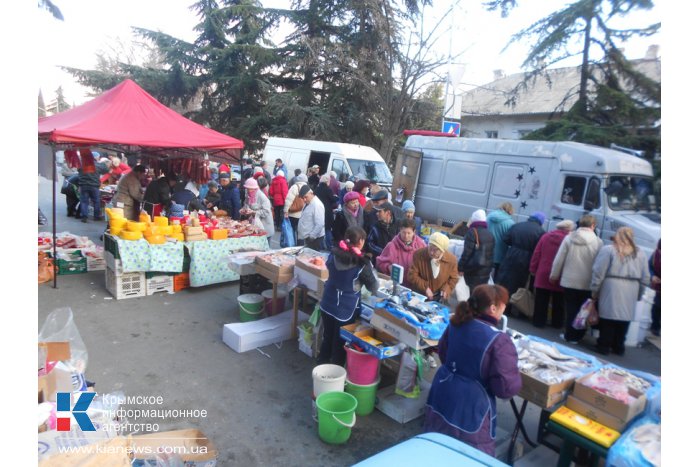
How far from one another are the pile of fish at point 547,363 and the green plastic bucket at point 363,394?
138 cm

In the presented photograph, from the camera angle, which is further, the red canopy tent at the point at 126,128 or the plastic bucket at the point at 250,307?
the red canopy tent at the point at 126,128

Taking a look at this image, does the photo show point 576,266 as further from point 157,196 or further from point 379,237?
point 157,196

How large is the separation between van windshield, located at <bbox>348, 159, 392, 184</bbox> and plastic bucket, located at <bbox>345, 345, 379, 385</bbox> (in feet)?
30.6

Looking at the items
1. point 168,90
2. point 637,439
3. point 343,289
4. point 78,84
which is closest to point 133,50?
point 78,84

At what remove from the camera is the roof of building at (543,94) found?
7.40 m

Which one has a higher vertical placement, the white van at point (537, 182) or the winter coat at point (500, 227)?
the white van at point (537, 182)

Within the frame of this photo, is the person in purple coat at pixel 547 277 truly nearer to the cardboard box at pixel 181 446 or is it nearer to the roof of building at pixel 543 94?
the roof of building at pixel 543 94

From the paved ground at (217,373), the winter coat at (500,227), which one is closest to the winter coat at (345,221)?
the paved ground at (217,373)

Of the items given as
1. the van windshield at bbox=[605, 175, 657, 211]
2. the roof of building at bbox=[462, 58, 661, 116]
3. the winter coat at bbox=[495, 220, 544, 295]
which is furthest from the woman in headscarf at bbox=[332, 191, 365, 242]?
the van windshield at bbox=[605, 175, 657, 211]

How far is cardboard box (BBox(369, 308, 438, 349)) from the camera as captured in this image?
361 centimetres

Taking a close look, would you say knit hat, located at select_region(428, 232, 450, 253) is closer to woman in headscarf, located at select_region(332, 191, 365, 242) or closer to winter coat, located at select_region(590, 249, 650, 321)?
woman in headscarf, located at select_region(332, 191, 365, 242)

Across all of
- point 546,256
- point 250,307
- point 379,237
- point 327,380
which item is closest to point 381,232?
point 379,237

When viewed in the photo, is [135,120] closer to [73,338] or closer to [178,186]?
[178,186]

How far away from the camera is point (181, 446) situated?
9.43 feet
